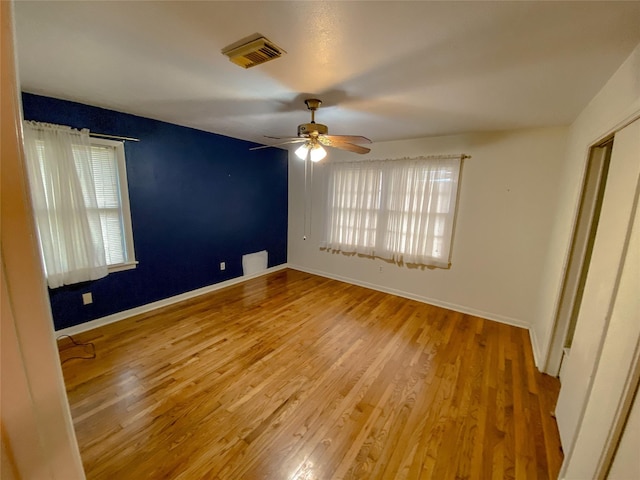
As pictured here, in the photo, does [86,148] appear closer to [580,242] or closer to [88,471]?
[88,471]

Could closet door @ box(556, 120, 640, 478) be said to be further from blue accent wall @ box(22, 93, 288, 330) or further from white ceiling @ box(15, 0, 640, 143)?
blue accent wall @ box(22, 93, 288, 330)

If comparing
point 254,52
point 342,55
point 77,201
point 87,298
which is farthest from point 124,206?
point 342,55

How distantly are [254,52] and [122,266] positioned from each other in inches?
111

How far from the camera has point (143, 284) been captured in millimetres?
3238

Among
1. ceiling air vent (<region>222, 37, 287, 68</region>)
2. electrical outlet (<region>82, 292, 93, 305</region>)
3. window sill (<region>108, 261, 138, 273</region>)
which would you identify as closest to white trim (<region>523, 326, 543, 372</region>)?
ceiling air vent (<region>222, 37, 287, 68</region>)

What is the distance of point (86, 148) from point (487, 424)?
420 centimetres

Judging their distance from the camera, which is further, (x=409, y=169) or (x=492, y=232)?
(x=409, y=169)

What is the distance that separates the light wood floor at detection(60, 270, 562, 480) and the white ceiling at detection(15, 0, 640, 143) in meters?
2.35

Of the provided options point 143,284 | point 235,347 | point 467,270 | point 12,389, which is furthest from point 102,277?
point 467,270

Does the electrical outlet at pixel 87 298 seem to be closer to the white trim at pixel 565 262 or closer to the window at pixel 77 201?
the window at pixel 77 201

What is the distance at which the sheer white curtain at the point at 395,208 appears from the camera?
351 cm

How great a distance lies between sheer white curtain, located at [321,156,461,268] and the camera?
3514mm

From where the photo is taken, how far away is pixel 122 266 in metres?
3.02

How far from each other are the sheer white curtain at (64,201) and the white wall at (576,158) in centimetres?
412
